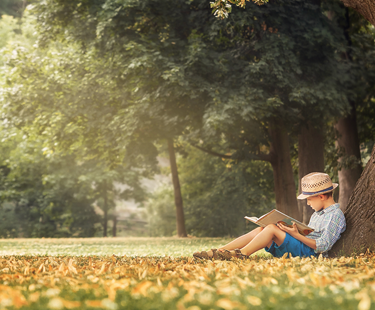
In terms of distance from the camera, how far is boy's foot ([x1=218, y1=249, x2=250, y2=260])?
483cm

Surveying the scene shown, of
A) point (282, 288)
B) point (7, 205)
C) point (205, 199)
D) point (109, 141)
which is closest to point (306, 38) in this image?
point (109, 141)

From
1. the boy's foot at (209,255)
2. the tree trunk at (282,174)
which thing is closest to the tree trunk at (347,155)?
the tree trunk at (282,174)

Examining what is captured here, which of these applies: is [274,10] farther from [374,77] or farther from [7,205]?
[7,205]

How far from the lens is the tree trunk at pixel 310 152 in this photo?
12.8 meters

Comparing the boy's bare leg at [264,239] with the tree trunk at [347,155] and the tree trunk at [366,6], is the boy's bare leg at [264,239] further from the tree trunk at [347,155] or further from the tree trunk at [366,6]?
the tree trunk at [347,155]

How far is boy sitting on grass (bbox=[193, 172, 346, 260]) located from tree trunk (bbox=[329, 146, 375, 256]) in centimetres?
17

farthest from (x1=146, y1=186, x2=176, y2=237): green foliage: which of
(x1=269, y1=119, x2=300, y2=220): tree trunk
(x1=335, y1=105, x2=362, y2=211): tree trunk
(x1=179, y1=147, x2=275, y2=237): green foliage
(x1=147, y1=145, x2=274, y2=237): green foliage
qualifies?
(x1=335, y1=105, x2=362, y2=211): tree trunk

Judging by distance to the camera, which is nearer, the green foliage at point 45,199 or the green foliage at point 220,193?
the green foliage at point 220,193

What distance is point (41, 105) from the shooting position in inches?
573

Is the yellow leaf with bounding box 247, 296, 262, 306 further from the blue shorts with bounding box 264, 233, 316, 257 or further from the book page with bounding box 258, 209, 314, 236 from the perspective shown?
the blue shorts with bounding box 264, 233, 316, 257

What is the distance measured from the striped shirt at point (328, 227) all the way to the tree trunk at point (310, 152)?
7756mm

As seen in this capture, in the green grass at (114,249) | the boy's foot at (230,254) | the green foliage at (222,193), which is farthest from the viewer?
the green foliage at (222,193)

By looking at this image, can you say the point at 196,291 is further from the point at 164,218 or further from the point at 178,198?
the point at 164,218

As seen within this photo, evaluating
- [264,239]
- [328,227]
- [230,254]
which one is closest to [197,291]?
[230,254]
